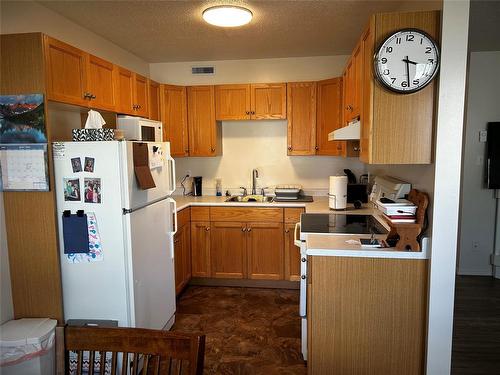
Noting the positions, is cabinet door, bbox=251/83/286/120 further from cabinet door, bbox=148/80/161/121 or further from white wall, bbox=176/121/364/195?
cabinet door, bbox=148/80/161/121

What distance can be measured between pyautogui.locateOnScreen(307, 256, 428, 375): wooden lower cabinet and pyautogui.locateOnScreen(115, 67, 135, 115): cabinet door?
2171mm

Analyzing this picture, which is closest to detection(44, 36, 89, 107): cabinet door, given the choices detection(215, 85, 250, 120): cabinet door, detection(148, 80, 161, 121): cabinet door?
detection(148, 80, 161, 121): cabinet door

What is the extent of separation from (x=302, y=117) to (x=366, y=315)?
96.1 inches

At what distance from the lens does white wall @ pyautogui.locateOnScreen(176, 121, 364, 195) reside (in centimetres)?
420

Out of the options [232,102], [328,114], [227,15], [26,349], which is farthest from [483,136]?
[26,349]

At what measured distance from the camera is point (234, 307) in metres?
3.34

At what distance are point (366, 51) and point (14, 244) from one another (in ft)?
8.07

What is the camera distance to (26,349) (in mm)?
1959

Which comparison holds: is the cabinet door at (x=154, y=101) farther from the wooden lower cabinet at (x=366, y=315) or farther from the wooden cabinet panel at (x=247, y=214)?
the wooden lower cabinet at (x=366, y=315)

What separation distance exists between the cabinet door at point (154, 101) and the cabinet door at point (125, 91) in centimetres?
40

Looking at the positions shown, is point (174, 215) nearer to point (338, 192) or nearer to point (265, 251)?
point (265, 251)

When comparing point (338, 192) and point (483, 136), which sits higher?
point (483, 136)

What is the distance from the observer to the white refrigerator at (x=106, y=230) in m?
2.12

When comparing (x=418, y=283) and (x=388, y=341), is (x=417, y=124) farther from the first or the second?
(x=388, y=341)
